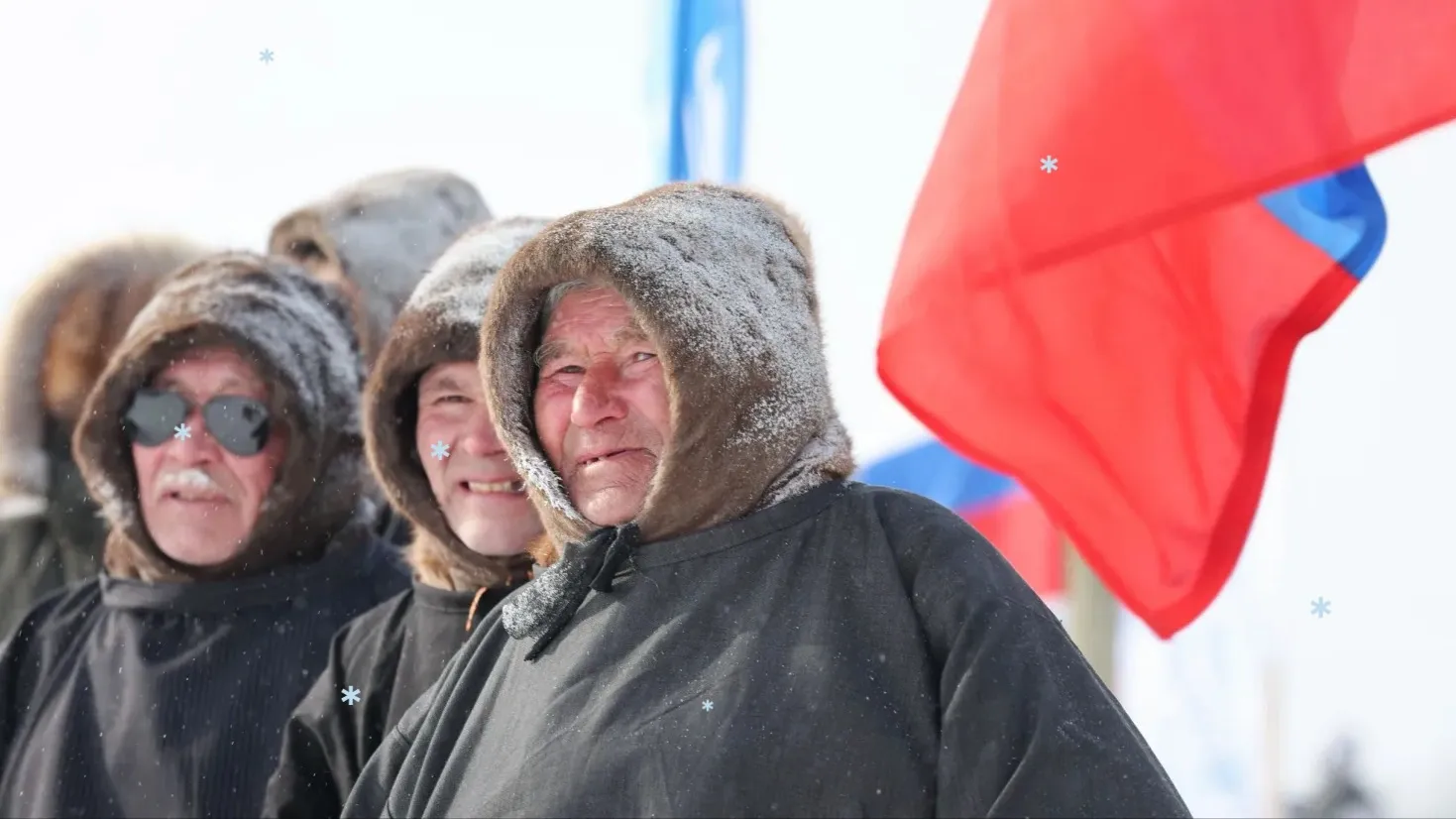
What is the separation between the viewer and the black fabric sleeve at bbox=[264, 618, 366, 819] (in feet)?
10.4

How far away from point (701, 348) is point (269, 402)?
182 centimetres

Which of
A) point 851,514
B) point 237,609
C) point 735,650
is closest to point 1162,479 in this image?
point 851,514

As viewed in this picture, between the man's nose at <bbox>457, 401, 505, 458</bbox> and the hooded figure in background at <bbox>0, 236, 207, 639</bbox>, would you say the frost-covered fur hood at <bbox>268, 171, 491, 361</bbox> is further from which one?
the man's nose at <bbox>457, 401, 505, 458</bbox>

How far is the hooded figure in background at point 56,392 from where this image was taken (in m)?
4.68

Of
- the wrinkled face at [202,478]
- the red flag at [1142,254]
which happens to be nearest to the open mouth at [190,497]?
the wrinkled face at [202,478]

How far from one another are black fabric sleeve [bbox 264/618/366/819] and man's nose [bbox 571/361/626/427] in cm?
108

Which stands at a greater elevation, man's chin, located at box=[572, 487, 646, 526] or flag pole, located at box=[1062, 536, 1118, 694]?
man's chin, located at box=[572, 487, 646, 526]

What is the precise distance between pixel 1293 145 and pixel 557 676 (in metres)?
1.95

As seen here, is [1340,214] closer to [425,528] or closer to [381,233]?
[425,528]

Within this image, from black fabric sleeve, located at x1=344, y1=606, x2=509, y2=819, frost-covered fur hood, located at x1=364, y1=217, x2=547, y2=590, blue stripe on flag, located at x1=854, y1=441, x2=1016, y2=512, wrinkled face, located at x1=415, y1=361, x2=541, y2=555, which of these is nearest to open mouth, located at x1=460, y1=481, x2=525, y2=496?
wrinkled face, located at x1=415, y1=361, x2=541, y2=555

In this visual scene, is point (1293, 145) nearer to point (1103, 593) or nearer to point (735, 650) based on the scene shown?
point (1103, 593)

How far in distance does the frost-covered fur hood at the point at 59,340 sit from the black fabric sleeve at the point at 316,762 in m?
1.92

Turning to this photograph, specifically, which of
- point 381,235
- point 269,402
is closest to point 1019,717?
point 269,402

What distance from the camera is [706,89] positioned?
4.65 meters
